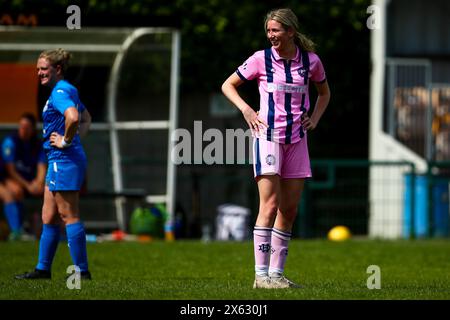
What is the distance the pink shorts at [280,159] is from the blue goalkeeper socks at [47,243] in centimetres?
225

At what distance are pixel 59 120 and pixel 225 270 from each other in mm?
2992

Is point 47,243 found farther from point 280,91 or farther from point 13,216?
point 13,216

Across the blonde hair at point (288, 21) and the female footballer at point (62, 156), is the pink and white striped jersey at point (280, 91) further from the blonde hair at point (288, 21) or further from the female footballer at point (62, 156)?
the female footballer at point (62, 156)

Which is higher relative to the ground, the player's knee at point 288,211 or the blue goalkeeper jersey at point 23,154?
the blue goalkeeper jersey at point 23,154

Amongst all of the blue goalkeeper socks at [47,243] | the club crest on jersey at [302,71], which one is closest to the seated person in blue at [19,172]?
the blue goalkeeper socks at [47,243]

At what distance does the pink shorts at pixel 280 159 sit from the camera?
9.64m

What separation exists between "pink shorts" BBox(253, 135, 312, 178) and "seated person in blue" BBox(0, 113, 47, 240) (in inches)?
363

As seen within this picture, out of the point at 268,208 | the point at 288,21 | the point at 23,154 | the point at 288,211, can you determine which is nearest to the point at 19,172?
the point at 23,154

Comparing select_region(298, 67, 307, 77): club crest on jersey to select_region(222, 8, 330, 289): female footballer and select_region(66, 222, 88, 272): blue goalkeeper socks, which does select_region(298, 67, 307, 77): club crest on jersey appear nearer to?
select_region(222, 8, 330, 289): female footballer

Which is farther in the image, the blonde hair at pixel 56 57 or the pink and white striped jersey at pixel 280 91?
the blonde hair at pixel 56 57

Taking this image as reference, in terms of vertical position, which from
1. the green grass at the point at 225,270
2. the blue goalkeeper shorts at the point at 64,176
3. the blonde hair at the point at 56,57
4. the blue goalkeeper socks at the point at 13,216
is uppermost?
the blonde hair at the point at 56,57

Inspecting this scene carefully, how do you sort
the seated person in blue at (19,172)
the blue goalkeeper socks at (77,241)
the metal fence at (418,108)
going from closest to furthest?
1. the blue goalkeeper socks at (77,241)
2. the seated person in blue at (19,172)
3. the metal fence at (418,108)

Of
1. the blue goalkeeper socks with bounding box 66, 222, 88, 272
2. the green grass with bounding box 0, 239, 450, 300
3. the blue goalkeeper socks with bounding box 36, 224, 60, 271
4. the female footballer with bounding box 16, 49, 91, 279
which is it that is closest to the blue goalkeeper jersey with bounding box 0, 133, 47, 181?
the green grass with bounding box 0, 239, 450, 300

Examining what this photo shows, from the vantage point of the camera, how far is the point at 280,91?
9.66m
